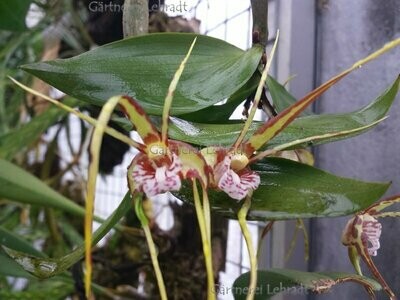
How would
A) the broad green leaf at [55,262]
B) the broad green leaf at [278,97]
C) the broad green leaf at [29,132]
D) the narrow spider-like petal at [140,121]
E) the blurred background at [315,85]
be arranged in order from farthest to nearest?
the broad green leaf at [29,132]
the blurred background at [315,85]
the broad green leaf at [278,97]
the broad green leaf at [55,262]
the narrow spider-like petal at [140,121]

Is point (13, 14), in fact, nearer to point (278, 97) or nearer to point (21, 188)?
point (21, 188)

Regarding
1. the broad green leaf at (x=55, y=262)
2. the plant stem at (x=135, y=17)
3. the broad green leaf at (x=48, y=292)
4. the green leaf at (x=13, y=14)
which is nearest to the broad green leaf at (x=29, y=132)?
the broad green leaf at (x=48, y=292)

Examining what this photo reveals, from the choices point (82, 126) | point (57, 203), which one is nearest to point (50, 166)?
point (82, 126)

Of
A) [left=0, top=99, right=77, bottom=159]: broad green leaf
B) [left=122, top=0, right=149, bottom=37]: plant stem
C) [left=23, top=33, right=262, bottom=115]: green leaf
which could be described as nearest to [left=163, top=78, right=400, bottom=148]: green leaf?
[left=23, top=33, right=262, bottom=115]: green leaf

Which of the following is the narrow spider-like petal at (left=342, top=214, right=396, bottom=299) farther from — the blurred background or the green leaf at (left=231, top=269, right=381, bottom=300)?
the blurred background

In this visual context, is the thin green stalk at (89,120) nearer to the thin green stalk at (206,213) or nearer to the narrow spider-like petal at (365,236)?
the thin green stalk at (206,213)
